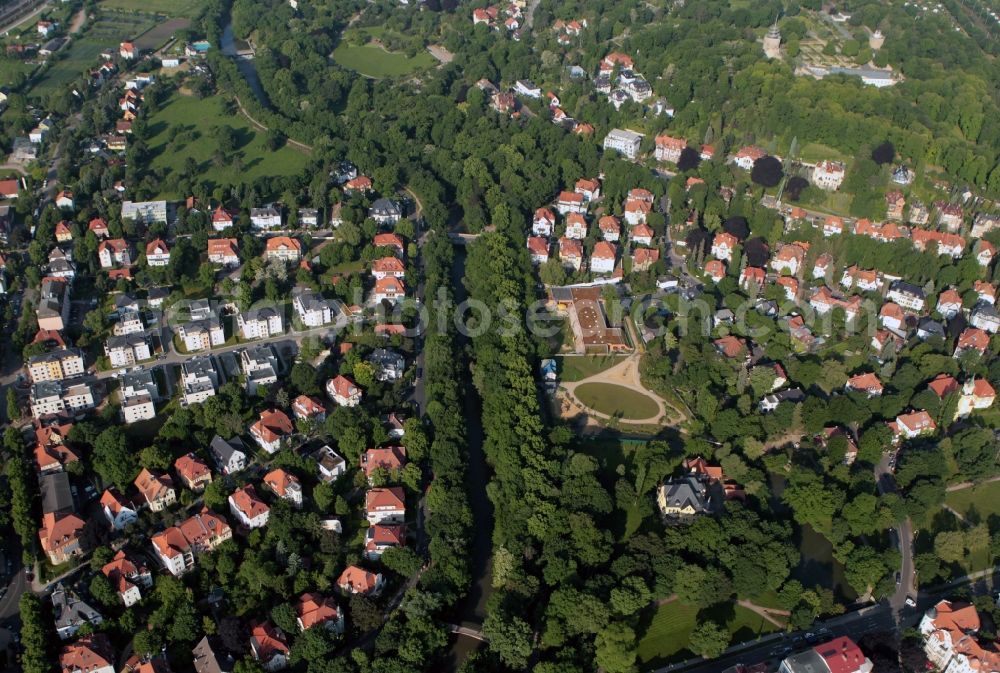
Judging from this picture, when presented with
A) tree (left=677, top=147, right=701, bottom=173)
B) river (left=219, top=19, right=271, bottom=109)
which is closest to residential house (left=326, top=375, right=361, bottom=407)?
tree (left=677, top=147, right=701, bottom=173)

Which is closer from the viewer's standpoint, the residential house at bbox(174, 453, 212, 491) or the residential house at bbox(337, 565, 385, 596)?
the residential house at bbox(337, 565, 385, 596)

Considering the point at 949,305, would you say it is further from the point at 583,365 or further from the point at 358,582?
the point at 358,582

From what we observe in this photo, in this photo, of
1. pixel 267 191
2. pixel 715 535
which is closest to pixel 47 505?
pixel 715 535

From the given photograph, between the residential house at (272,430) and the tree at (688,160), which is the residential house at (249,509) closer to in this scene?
the residential house at (272,430)

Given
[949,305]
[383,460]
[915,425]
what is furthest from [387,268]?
[949,305]

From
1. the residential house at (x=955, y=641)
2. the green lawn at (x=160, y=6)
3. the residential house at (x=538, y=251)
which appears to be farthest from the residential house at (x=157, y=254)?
the green lawn at (x=160, y=6)

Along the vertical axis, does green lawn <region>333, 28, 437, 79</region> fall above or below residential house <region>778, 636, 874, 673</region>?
above

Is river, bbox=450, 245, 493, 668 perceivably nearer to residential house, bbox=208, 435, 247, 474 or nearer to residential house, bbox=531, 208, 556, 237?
residential house, bbox=208, 435, 247, 474
